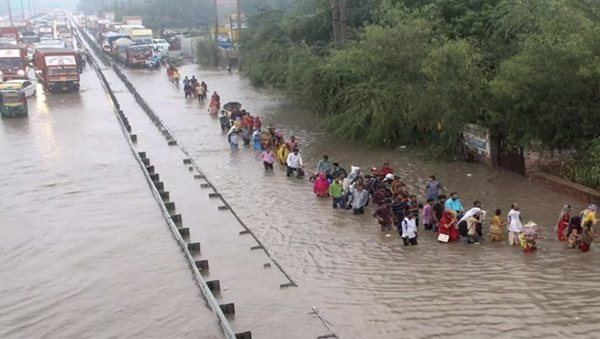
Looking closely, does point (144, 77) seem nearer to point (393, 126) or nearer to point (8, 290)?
point (393, 126)

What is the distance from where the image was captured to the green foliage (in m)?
18.4

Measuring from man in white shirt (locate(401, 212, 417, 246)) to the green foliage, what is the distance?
246 inches

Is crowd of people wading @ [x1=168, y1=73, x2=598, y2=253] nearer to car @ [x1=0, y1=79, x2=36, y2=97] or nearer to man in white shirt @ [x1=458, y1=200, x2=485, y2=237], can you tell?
man in white shirt @ [x1=458, y1=200, x2=485, y2=237]

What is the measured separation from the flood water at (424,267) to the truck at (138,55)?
39947 millimetres

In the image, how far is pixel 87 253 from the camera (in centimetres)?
1559

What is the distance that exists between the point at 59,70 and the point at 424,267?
3742 cm

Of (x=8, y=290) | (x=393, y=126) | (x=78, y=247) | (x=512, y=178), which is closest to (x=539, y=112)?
(x=512, y=178)

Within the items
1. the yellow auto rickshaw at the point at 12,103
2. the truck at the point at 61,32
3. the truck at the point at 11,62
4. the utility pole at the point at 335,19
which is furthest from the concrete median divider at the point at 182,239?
the truck at the point at 61,32

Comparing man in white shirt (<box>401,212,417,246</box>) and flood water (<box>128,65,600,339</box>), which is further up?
man in white shirt (<box>401,212,417,246</box>)

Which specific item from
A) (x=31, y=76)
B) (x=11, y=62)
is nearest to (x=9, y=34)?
(x=31, y=76)

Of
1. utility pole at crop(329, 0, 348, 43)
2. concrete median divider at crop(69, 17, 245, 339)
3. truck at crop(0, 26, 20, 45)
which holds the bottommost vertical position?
concrete median divider at crop(69, 17, 245, 339)

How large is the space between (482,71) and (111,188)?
11492 millimetres

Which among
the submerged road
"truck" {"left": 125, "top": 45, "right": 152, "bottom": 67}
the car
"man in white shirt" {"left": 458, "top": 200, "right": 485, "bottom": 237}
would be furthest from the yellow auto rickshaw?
"man in white shirt" {"left": 458, "top": 200, "right": 485, "bottom": 237}

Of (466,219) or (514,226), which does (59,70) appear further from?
(514,226)
